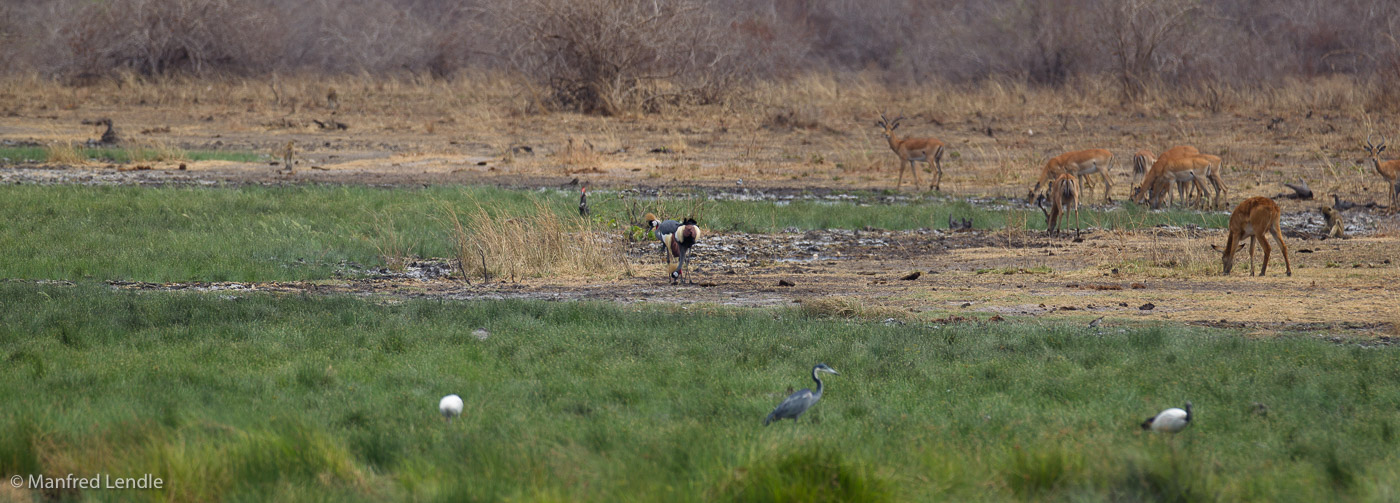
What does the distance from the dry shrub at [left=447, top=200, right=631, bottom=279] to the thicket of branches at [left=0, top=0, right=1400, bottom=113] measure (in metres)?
19.6

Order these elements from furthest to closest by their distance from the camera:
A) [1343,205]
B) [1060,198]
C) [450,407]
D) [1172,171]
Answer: [1172,171] → [1343,205] → [1060,198] → [450,407]

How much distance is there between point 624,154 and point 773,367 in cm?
1937

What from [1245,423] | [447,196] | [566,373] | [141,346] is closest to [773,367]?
[566,373]

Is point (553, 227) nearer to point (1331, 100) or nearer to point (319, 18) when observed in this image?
point (1331, 100)

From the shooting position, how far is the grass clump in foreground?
5199mm

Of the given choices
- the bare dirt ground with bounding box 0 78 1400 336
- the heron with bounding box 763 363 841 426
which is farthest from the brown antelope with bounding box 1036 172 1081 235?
the heron with bounding box 763 363 841 426

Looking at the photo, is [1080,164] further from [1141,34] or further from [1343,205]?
[1141,34]

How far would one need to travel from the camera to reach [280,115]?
34844mm

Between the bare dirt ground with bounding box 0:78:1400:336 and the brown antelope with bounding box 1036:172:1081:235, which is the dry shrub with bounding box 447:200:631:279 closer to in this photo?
the bare dirt ground with bounding box 0:78:1400:336

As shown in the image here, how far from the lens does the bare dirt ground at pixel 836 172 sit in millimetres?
11719

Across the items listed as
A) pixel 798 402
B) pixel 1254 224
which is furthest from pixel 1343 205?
pixel 798 402

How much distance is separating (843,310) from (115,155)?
68.6ft

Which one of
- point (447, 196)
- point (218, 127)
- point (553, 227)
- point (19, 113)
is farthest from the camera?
point (19, 113)

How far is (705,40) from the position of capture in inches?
1471
